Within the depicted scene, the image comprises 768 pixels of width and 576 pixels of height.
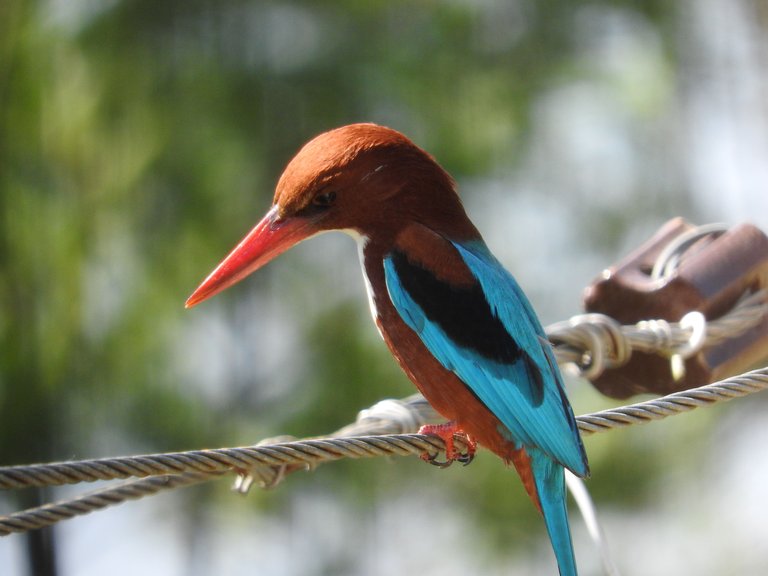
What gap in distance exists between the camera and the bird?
2160mm

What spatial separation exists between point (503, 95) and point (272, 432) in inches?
100

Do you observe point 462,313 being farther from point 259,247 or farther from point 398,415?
point 259,247

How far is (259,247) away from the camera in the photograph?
2506 millimetres

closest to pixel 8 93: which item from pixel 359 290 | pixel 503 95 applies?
pixel 359 290

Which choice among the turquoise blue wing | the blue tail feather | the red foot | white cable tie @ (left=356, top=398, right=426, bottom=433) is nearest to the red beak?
the turquoise blue wing

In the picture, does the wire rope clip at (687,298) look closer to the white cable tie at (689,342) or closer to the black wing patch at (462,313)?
the white cable tie at (689,342)

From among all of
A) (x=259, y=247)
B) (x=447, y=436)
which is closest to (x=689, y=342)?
(x=447, y=436)

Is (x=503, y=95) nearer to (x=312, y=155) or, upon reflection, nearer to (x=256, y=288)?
(x=256, y=288)

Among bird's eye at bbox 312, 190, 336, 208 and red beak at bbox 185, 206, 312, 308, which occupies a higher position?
bird's eye at bbox 312, 190, 336, 208

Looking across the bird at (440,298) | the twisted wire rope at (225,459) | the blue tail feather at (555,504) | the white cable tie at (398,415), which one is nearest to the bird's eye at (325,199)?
the bird at (440,298)

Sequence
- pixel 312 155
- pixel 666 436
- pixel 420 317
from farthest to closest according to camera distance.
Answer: pixel 666 436 → pixel 312 155 → pixel 420 317

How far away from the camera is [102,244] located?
5.59 m

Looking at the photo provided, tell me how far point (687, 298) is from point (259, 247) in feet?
3.92

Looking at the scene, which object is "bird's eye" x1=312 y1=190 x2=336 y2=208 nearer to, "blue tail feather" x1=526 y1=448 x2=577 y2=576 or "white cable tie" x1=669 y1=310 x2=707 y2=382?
"blue tail feather" x1=526 y1=448 x2=577 y2=576
